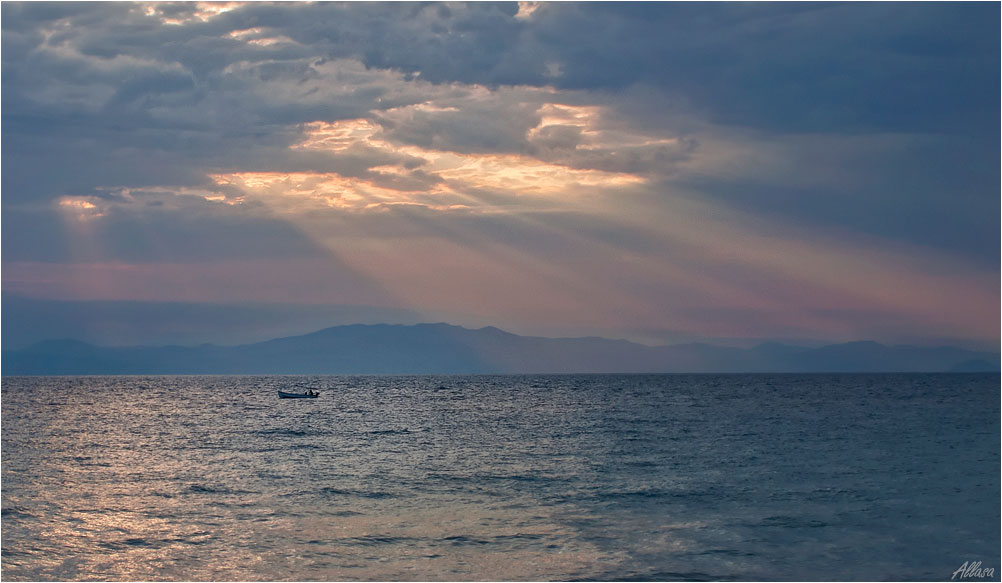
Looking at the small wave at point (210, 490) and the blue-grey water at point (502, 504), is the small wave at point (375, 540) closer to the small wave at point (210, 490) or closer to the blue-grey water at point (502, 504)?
the blue-grey water at point (502, 504)

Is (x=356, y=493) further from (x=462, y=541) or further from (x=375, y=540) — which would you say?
(x=462, y=541)

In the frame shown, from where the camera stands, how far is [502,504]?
32.7 metres

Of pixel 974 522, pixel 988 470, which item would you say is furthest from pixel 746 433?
pixel 974 522

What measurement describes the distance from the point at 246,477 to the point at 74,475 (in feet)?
32.5

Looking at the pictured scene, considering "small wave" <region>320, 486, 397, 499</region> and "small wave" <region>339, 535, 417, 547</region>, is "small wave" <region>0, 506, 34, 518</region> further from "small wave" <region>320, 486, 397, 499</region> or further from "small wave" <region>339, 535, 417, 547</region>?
"small wave" <region>339, 535, 417, 547</region>

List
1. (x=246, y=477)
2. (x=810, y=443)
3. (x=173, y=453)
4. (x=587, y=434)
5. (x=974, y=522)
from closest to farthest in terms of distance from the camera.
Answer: (x=974, y=522)
(x=246, y=477)
(x=173, y=453)
(x=810, y=443)
(x=587, y=434)

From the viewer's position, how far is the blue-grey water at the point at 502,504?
77.8 feet

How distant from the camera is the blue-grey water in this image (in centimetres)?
2372

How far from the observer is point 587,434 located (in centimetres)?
6662

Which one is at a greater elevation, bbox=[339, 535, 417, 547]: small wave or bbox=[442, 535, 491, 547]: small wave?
bbox=[442, 535, 491, 547]: small wave

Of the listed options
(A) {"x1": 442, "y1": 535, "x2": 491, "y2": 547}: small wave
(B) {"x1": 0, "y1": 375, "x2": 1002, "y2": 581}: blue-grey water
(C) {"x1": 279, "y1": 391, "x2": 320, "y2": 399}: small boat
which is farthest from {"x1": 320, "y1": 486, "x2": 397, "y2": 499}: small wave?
(C) {"x1": 279, "y1": 391, "x2": 320, "y2": 399}: small boat

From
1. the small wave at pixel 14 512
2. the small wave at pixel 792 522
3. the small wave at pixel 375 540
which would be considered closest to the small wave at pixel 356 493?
the small wave at pixel 375 540

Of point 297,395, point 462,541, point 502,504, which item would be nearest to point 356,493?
point 502,504

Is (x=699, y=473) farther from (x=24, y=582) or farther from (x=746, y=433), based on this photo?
(x=24, y=582)
